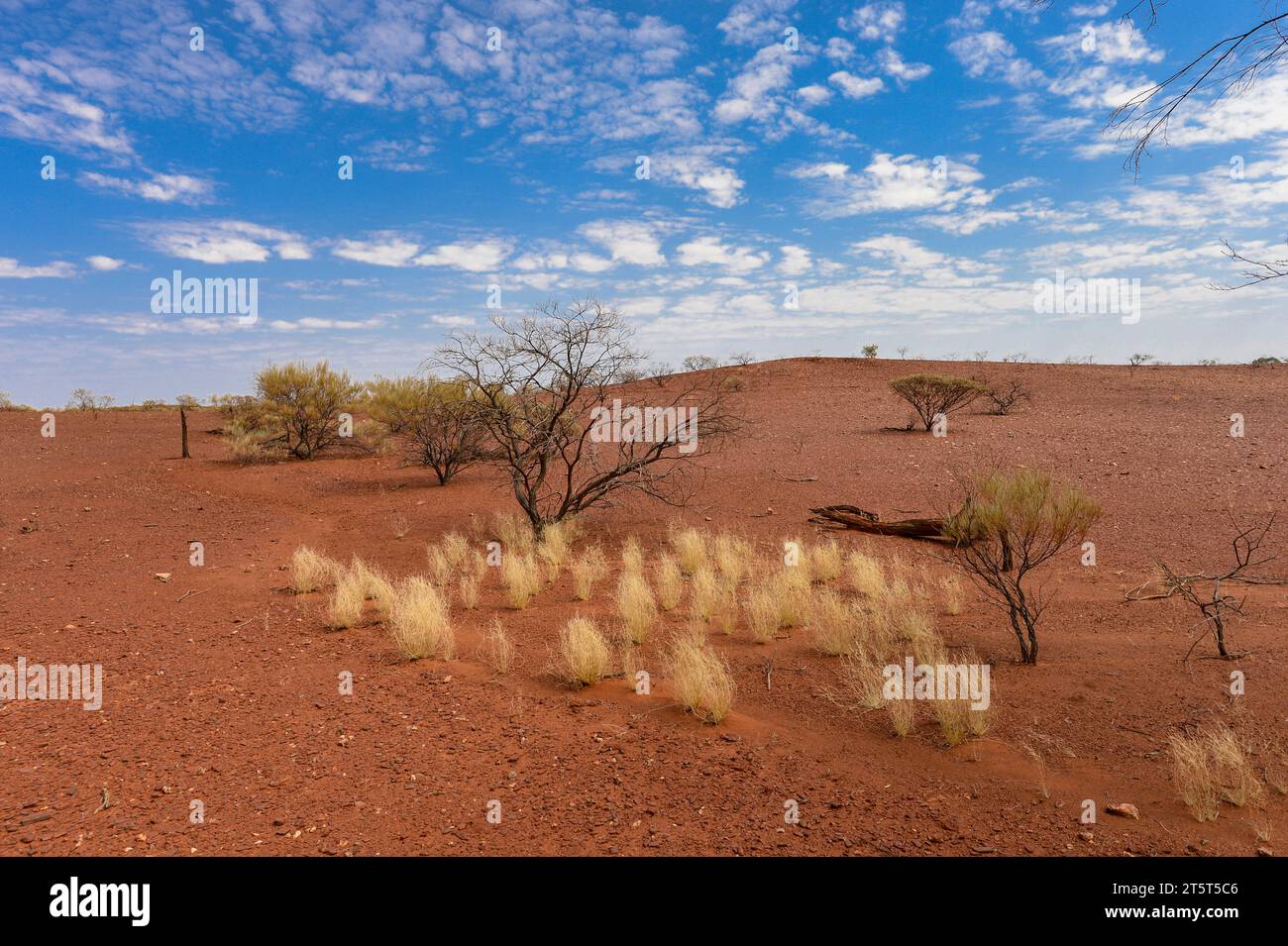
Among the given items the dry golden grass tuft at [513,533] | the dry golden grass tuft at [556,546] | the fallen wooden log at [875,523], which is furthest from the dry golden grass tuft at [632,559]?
the fallen wooden log at [875,523]

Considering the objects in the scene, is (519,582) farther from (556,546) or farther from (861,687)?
(861,687)

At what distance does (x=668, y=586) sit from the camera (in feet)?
28.5

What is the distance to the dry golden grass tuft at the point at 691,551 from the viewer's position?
10297 millimetres

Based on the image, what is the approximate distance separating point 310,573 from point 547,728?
5.65 metres

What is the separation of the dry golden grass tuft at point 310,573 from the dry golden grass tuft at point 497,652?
10.7 ft

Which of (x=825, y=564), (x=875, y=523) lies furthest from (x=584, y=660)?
(x=875, y=523)

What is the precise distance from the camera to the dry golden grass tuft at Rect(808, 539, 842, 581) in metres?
9.54

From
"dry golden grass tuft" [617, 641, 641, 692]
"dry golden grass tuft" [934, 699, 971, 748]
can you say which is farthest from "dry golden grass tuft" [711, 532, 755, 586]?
"dry golden grass tuft" [934, 699, 971, 748]

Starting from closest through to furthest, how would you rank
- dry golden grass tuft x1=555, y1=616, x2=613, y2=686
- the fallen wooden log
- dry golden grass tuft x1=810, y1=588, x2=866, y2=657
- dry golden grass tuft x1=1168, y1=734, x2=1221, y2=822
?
1. dry golden grass tuft x1=1168, y1=734, x2=1221, y2=822
2. dry golden grass tuft x1=555, y1=616, x2=613, y2=686
3. dry golden grass tuft x1=810, y1=588, x2=866, y2=657
4. the fallen wooden log

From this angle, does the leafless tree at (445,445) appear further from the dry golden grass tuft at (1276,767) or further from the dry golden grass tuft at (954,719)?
the dry golden grass tuft at (1276,767)

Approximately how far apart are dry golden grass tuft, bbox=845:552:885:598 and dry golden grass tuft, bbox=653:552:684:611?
7.45ft

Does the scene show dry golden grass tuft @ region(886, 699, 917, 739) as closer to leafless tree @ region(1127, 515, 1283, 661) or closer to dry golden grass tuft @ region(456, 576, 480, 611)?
leafless tree @ region(1127, 515, 1283, 661)

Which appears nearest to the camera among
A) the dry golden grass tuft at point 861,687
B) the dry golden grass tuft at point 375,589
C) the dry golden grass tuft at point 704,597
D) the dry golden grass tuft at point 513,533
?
the dry golden grass tuft at point 861,687

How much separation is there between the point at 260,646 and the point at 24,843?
334cm
